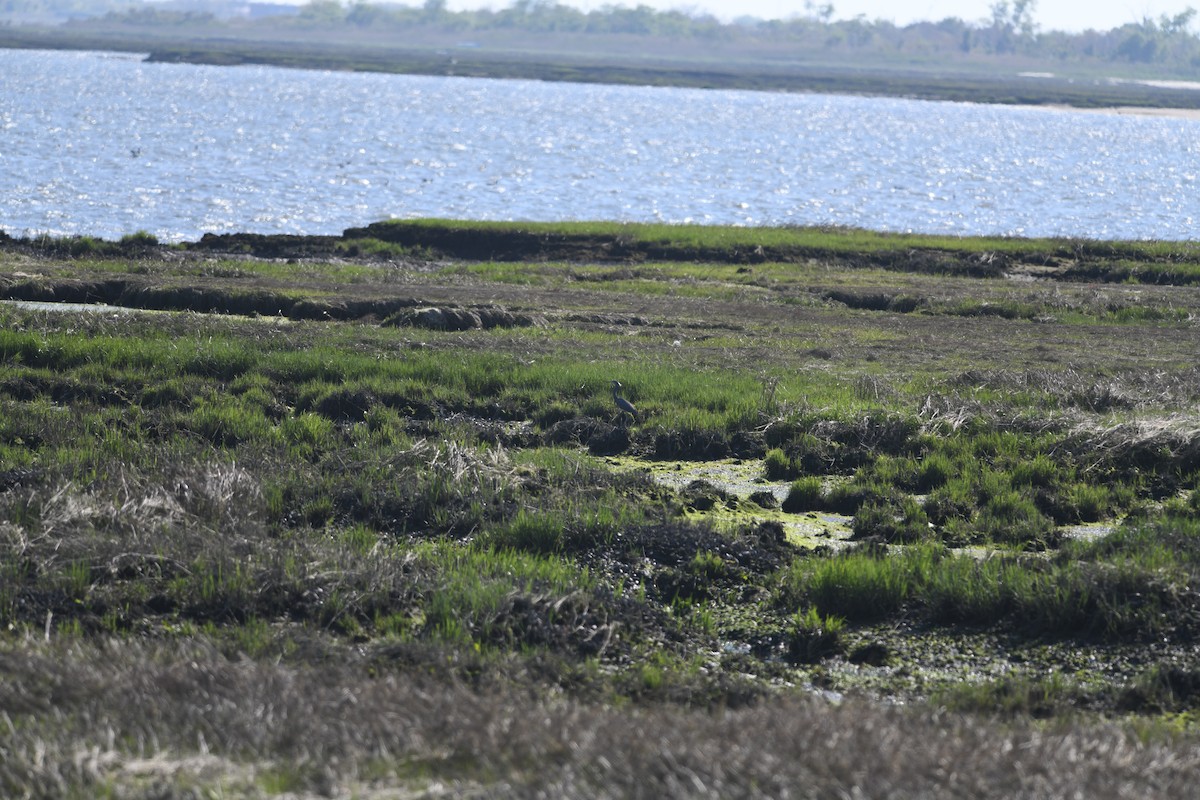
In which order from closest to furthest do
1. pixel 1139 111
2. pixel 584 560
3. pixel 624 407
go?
pixel 584 560
pixel 624 407
pixel 1139 111

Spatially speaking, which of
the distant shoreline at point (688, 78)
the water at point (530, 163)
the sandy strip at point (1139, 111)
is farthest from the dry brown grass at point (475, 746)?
the distant shoreline at point (688, 78)

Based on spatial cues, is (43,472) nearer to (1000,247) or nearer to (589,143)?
(1000,247)

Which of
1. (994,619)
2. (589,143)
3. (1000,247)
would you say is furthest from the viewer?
(589,143)

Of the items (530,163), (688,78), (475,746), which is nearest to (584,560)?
(475,746)

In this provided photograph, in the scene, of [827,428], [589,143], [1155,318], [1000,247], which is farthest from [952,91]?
[827,428]

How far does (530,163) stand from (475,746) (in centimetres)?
5787

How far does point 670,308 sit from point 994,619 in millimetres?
13393

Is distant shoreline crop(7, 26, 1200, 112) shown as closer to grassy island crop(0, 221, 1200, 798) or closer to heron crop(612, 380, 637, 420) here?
grassy island crop(0, 221, 1200, 798)

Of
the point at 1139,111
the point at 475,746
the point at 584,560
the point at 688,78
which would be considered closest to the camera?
the point at 475,746

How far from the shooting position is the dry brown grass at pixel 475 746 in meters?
4.96

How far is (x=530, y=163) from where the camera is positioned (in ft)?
202

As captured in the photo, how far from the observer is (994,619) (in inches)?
314

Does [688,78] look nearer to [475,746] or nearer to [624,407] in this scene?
[624,407]

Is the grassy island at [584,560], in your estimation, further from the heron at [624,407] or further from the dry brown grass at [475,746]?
the heron at [624,407]
